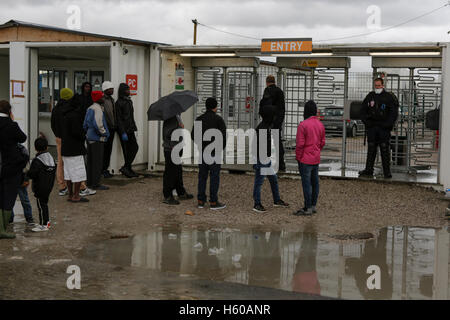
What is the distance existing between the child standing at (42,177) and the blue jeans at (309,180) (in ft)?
12.7

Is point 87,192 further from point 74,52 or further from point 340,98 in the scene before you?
point 340,98

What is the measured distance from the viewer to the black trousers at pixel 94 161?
1222 cm

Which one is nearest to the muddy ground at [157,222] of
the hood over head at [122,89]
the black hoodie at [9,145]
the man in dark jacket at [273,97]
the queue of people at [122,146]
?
the queue of people at [122,146]

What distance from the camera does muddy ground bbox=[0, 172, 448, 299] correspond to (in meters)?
6.52

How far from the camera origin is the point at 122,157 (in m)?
14.6

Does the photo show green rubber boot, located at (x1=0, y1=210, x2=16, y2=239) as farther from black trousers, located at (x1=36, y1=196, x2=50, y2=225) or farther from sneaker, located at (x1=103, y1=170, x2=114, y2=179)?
sneaker, located at (x1=103, y1=170, x2=114, y2=179)

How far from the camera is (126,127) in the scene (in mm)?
13883

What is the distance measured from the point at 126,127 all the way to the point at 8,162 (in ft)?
17.5

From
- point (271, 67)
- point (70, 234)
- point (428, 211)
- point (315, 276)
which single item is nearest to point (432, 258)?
point (315, 276)

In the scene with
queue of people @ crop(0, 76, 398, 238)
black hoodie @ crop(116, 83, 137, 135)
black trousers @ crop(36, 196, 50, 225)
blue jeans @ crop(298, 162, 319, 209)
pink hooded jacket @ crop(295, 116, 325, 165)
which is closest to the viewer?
queue of people @ crop(0, 76, 398, 238)

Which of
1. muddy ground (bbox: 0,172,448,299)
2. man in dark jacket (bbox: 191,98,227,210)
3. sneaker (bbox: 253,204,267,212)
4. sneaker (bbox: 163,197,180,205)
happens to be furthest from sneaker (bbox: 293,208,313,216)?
sneaker (bbox: 163,197,180,205)

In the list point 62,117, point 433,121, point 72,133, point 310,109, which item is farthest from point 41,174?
point 433,121

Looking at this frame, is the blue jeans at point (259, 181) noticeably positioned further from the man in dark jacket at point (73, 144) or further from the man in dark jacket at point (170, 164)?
the man in dark jacket at point (73, 144)

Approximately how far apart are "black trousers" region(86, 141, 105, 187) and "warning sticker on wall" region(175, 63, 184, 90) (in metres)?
3.97
